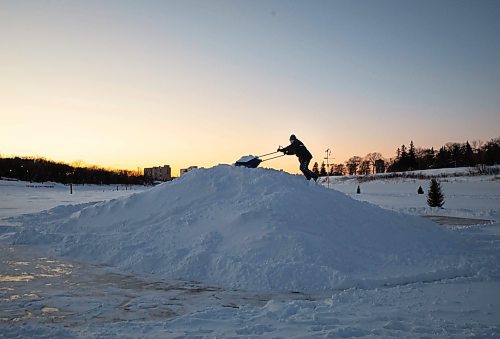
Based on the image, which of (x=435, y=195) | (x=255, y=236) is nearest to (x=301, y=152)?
(x=255, y=236)

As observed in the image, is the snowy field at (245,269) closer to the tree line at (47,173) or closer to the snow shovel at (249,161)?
the snow shovel at (249,161)

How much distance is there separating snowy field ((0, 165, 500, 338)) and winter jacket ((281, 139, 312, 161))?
5.60ft

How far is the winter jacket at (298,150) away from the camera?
11.9 metres

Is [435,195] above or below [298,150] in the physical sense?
below

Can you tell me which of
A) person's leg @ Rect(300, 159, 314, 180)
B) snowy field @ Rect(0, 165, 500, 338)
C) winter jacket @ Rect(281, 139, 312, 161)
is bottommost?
snowy field @ Rect(0, 165, 500, 338)

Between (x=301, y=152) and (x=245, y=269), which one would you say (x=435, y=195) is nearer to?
(x=301, y=152)

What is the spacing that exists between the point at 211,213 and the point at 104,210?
357 centimetres

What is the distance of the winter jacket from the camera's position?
39.0 ft

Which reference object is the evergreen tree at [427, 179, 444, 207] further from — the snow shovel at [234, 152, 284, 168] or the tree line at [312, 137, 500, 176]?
the tree line at [312, 137, 500, 176]

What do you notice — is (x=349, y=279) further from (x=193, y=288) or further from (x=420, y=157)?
(x=420, y=157)

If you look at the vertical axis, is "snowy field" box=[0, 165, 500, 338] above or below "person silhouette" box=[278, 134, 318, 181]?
below

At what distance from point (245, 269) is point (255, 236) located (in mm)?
981

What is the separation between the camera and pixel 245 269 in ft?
20.2

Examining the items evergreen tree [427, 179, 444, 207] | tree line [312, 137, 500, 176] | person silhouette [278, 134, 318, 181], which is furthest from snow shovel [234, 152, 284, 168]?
tree line [312, 137, 500, 176]
